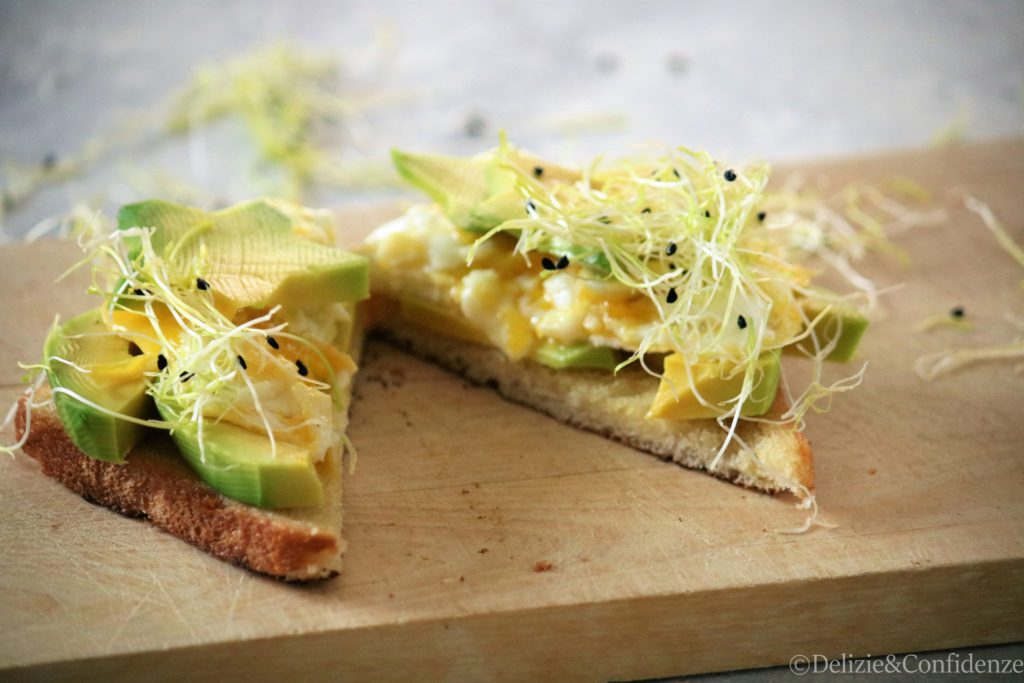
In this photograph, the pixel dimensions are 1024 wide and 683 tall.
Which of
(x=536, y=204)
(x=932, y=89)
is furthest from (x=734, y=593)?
(x=932, y=89)

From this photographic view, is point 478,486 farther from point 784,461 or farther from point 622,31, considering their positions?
point 622,31

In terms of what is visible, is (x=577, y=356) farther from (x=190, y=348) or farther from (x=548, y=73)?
(x=548, y=73)

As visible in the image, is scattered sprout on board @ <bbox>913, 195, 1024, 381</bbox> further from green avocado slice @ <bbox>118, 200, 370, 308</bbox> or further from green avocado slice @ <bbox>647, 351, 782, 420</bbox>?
green avocado slice @ <bbox>118, 200, 370, 308</bbox>

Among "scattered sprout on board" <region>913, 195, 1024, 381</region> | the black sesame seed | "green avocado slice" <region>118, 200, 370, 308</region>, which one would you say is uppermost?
"green avocado slice" <region>118, 200, 370, 308</region>

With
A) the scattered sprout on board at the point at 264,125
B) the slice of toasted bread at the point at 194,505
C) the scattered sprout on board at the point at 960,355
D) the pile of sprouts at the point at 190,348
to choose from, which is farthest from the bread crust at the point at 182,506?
the scattered sprout on board at the point at 264,125

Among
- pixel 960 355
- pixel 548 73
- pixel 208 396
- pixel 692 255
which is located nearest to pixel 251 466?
pixel 208 396

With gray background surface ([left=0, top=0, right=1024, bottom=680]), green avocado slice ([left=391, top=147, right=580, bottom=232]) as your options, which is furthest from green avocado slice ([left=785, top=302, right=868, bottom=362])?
gray background surface ([left=0, top=0, right=1024, bottom=680])

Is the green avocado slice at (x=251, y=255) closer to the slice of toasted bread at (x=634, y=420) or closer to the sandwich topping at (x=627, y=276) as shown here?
the sandwich topping at (x=627, y=276)
